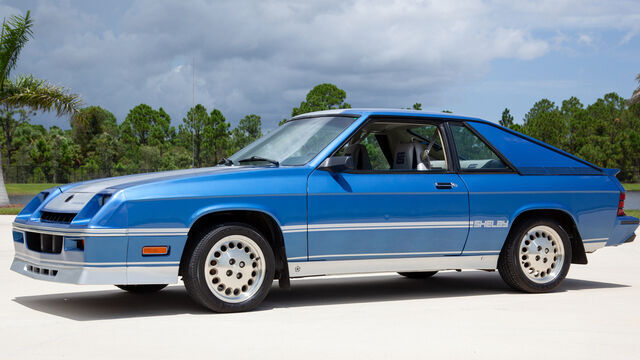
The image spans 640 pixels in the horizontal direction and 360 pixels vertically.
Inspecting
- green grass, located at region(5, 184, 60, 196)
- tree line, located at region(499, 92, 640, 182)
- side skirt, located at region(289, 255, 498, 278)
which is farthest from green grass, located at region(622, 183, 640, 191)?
side skirt, located at region(289, 255, 498, 278)

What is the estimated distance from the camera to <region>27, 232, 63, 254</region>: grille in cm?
614

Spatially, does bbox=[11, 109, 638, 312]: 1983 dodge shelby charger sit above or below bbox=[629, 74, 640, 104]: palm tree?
below

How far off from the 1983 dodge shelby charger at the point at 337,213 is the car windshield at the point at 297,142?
0.02 metres

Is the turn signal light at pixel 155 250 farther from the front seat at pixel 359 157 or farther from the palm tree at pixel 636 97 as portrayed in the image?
the palm tree at pixel 636 97

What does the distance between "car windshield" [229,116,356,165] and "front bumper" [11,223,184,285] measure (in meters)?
1.35

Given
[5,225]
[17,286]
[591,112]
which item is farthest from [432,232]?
[591,112]

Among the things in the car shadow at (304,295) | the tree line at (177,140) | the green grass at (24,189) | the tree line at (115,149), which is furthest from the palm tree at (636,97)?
the car shadow at (304,295)

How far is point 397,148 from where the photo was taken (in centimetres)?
789

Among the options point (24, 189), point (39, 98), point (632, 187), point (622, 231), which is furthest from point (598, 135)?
point (622, 231)

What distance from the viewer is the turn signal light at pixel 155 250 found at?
19.9 feet

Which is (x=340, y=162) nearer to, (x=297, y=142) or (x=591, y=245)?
(x=297, y=142)

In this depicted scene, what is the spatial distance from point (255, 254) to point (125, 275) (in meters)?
1.09

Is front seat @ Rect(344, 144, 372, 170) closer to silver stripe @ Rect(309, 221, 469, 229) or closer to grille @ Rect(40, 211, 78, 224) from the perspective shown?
silver stripe @ Rect(309, 221, 469, 229)

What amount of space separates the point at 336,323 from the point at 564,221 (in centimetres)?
336
